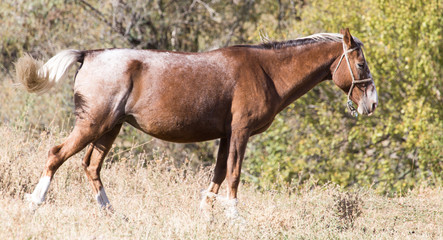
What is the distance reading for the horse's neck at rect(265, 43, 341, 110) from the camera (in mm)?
6531

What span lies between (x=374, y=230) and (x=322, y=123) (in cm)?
608

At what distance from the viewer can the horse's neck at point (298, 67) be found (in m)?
6.53

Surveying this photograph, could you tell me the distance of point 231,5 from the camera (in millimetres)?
15273

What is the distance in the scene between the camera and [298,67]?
661 centimetres

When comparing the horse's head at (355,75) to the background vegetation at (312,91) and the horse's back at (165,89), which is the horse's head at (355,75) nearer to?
the horse's back at (165,89)

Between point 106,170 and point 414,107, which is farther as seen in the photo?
point 414,107

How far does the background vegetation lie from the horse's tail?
4185mm

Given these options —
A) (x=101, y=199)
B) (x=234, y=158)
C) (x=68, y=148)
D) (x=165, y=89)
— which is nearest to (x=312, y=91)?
(x=234, y=158)

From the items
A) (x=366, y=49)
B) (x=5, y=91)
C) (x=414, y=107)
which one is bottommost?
(x=5, y=91)

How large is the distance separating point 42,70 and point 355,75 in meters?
3.51

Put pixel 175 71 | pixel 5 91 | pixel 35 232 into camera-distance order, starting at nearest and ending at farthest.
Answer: pixel 35 232 < pixel 175 71 < pixel 5 91

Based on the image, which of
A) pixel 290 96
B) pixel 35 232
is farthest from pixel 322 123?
pixel 35 232

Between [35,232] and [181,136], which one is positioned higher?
[181,136]

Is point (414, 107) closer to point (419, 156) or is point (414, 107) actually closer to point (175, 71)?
point (419, 156)
